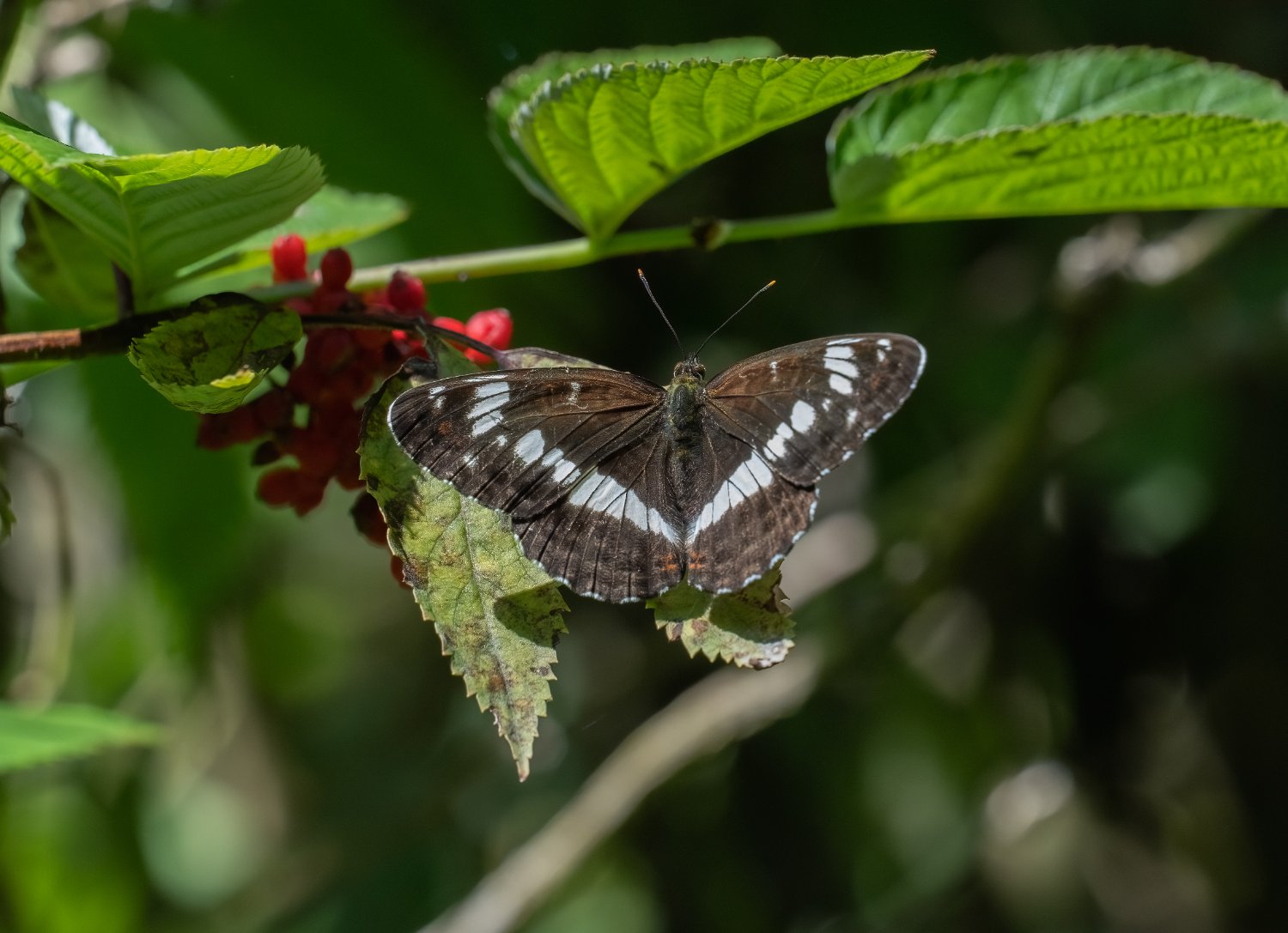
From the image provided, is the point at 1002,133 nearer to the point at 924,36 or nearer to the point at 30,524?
the point at 924,36

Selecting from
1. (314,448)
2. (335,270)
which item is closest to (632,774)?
(314,448)

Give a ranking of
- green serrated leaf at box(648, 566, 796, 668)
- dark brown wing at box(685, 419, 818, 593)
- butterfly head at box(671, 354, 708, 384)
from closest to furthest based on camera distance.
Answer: green serrated leaf at box(648, 566, 796, 668) < dark brown wing at box(685, 419, 818, 593) < butterfly head at box(671, 354, 708, 384)

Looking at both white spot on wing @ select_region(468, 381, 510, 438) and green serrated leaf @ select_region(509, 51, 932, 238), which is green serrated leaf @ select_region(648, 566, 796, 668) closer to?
white spot on wing @ select_region(468, 381, 510, 438)

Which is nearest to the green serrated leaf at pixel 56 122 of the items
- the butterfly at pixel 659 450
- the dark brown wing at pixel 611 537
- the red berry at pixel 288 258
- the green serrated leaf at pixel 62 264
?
the green serrated leaf at pixel 62 264

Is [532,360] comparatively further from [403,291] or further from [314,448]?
[314,448]

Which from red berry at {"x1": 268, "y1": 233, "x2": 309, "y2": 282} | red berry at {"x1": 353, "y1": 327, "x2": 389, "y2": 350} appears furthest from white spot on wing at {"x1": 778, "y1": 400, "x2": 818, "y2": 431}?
red berry at {"x1": 268, "y1": 233, "x2": 309, "y2": 282}

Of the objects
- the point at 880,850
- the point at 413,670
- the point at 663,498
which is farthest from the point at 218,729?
the point at 663,498

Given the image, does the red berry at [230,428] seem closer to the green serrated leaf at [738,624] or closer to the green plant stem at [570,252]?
the green plant stem at [570,252]
